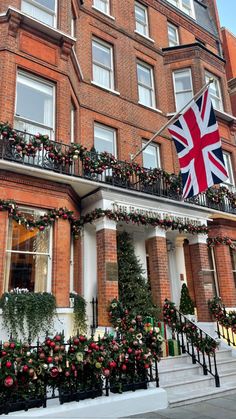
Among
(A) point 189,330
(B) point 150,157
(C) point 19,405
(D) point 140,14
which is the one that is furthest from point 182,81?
(C) point 19,405

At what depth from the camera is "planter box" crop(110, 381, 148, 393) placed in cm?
573

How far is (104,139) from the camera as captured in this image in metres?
11.9

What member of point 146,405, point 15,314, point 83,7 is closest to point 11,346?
point 15,314

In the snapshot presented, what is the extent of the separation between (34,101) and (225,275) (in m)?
8.91

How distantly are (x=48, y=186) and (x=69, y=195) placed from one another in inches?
30.7

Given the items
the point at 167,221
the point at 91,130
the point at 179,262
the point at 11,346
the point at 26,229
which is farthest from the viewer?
the point at 179,262

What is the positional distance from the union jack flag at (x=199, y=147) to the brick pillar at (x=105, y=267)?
2422 mm

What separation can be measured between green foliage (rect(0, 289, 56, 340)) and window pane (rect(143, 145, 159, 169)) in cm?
701

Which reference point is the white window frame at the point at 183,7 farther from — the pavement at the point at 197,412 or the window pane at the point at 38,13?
the pavement at the point at 197,412

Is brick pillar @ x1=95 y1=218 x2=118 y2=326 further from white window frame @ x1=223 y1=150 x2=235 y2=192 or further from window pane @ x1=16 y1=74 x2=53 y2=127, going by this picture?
white window frame @ x1=223 y1=150 x2=235 y2=192

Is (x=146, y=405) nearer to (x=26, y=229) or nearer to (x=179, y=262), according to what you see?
(x=26, y=229)

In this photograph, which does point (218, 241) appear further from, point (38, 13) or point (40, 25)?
point (38, 13)

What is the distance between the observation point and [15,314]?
22.9 ft

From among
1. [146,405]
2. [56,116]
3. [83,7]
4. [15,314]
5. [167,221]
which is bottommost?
[146,405]
